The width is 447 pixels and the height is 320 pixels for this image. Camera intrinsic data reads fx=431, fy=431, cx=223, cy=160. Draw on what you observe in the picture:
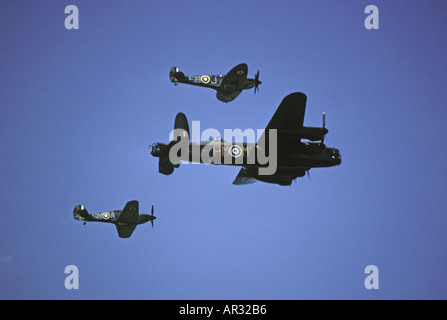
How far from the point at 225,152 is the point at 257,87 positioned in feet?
25.2

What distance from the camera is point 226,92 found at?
3391 centimetres

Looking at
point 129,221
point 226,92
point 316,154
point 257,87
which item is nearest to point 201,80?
point 226,92

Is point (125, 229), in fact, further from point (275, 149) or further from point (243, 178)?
point (275, 149)

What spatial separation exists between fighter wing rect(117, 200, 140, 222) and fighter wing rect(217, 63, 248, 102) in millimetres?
14563

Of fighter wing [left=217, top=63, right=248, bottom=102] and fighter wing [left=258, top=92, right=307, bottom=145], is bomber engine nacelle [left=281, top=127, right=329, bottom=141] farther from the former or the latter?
fighter wing [left=217, top=63, right=248, bottom=102]

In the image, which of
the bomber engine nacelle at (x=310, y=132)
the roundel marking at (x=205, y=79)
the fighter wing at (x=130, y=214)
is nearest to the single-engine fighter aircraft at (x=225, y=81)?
the roundel marking at (x=205, y=79)

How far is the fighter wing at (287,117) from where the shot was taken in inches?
1057

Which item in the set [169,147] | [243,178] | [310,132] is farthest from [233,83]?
[169,147]

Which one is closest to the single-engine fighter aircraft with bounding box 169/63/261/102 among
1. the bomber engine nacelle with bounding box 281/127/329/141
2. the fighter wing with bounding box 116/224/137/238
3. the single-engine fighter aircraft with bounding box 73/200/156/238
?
the bomber engine nacelle with bounding box 281/127/329/141

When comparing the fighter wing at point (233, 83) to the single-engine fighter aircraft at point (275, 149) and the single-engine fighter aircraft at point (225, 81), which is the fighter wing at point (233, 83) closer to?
the single-engine fighter aircraft at point (225, 81)

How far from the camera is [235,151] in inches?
1136

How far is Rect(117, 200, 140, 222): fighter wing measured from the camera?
4178cm
